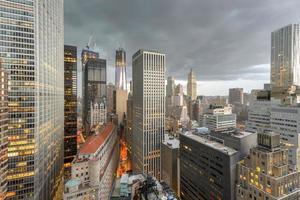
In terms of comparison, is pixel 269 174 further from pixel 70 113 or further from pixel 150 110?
pixel 70 113

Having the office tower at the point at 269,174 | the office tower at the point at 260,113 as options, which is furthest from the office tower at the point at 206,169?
the office tower at the point at 260,113

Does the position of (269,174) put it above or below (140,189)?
above

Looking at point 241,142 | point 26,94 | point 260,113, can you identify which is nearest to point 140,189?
point 241,142

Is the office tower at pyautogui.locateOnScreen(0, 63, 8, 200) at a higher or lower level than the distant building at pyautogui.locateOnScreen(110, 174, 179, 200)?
higher

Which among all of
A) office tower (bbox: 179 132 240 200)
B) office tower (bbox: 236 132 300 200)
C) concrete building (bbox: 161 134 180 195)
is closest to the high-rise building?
concrete building (bbox: 161 134 180 195)

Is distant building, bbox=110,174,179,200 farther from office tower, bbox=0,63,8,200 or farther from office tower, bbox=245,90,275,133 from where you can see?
office tower, bbox=245,90,275,133
